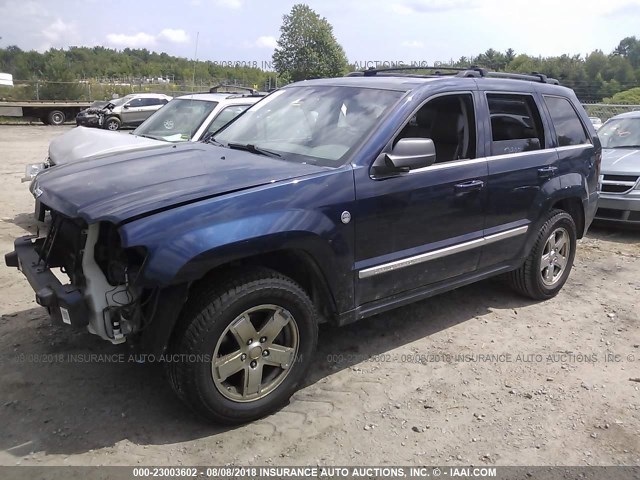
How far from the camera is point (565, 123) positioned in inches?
199

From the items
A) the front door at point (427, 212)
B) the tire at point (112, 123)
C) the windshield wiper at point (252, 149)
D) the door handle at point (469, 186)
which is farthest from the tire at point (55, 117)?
the door handle at point (469, 186)

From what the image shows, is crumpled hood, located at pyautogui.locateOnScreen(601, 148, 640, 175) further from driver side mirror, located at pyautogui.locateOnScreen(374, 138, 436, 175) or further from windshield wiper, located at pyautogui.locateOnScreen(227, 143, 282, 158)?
windshield wiper, located at pyautogui.locateOnScreen(227, 143, 282, 158)

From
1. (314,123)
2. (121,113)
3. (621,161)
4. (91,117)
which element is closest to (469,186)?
(314,123)

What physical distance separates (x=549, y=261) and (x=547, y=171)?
2.98 ft

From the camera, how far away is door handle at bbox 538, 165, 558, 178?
4.61 meters

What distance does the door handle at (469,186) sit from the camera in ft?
13.0

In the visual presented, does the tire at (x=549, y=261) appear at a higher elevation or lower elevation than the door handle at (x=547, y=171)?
lower

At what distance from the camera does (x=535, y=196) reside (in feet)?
15.1

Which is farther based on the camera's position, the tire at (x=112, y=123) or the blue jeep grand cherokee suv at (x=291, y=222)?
the tire at (x=112, y=123)

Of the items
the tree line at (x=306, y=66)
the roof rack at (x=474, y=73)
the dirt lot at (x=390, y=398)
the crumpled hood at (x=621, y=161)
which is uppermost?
the tree line at (x=306, y=66)

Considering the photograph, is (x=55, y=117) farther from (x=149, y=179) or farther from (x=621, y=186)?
(x=149, y=179)

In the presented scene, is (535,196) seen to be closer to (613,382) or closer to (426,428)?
(613,382)

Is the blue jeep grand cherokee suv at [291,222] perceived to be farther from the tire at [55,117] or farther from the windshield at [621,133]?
the tire at [55,117]

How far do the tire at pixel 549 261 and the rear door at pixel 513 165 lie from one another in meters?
0.34
